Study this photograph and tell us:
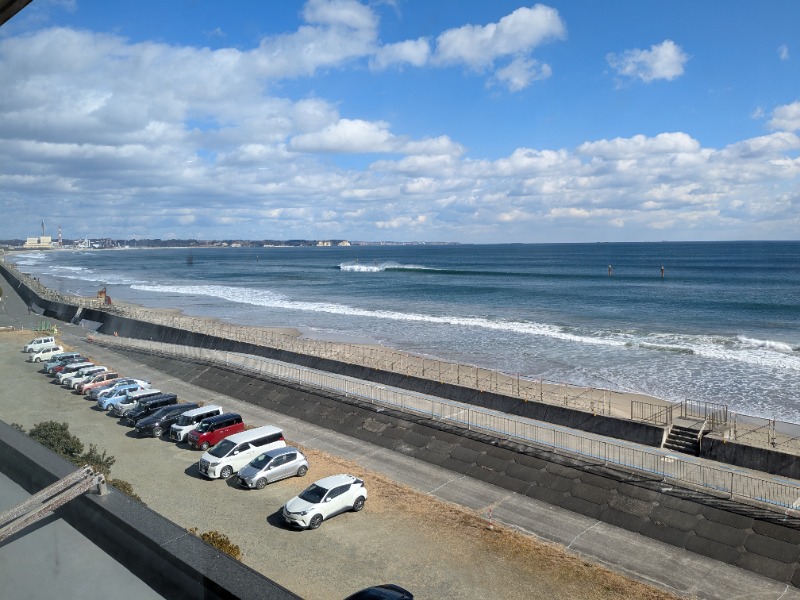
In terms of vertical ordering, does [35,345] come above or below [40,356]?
below

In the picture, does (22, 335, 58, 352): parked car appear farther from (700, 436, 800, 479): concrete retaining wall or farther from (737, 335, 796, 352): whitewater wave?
(737, 335, 796, 352): whitewater wave

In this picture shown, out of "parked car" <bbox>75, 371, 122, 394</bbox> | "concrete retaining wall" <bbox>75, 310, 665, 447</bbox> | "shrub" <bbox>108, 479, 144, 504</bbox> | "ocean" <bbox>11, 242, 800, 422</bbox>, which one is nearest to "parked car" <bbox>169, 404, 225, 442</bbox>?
"parked car" <bbox>75, 371, 122, 394</bbox>

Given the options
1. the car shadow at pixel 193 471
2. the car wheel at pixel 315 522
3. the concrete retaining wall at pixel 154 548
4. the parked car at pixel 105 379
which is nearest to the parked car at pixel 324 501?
the car wheel at pixel 315 522

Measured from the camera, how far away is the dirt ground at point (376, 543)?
845 centimetres

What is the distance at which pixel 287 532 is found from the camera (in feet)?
32.8

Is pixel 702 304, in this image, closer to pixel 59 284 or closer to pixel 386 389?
pixel 386 389

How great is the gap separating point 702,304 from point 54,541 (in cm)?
5583

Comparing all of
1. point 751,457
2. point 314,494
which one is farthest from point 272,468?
point 751,457

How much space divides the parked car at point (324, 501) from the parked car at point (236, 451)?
2.49m

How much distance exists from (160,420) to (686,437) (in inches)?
528

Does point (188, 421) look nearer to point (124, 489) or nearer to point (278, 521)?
point (278, 521)

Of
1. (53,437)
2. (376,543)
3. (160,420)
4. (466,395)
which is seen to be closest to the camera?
(53,437)

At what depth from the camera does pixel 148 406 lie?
53.9 feet

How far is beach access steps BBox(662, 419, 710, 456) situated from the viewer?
14.8 m
